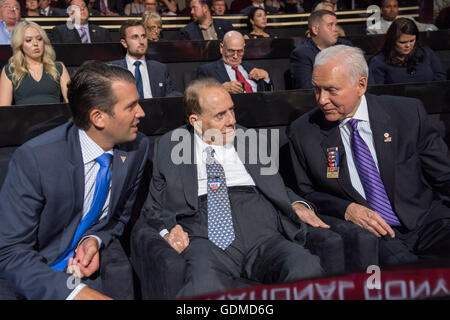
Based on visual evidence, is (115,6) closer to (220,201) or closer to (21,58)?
(21,58)

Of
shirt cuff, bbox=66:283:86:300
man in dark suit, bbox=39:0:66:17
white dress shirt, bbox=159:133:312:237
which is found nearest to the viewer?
shirt cuff, bbox=66:283:86:300

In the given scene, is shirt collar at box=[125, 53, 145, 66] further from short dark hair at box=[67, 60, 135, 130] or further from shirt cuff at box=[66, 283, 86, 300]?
shirt cuff at box=[66, 283, 86, 300]

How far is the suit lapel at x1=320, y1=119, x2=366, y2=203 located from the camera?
1861 millimetres

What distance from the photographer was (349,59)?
181 centimetres

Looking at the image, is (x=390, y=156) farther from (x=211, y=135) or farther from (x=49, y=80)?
(x=49, y=80)

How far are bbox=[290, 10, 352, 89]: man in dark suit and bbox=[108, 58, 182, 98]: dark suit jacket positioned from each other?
2.94 feet

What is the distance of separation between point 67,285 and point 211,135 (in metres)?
0.80

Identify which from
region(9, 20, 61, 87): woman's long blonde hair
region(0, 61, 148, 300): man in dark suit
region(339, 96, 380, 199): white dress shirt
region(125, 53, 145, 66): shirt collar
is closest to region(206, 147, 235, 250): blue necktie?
region(0, 61, 148, 300): man in dark suit

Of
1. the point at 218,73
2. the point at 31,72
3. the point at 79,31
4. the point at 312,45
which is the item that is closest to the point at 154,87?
the point at 218,73

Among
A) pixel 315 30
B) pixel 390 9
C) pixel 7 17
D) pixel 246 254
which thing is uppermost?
pixel 390 9

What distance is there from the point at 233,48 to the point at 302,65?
1.67ft

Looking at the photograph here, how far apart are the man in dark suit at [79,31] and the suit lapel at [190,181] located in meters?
2.83

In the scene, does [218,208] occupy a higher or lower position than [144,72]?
lower

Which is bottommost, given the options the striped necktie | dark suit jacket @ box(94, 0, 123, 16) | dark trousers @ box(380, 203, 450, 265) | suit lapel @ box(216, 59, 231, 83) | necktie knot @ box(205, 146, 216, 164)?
dark trousers @ box(380, 203, 450, 265)
